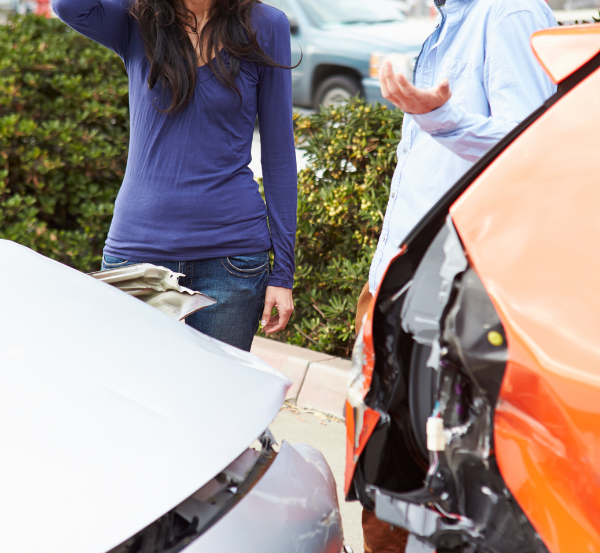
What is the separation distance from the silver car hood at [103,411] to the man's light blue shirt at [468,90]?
→ 18.8 inches

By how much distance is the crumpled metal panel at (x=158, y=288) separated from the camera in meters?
1.94

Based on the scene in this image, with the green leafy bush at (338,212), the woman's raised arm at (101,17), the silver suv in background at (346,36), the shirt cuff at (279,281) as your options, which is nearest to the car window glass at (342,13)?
the silver suv in background at (346,36)

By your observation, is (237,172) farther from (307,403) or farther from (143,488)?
(307,403)

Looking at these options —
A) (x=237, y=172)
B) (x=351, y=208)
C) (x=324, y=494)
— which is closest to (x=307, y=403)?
(x=351, y=208)

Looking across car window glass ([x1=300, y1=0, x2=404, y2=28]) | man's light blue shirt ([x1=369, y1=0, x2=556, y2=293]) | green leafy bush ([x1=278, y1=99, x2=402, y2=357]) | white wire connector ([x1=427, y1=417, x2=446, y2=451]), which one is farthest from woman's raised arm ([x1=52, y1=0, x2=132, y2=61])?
car window glass ([x1=300, y1=0, x2=404, y2=28])

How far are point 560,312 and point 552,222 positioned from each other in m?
0.15

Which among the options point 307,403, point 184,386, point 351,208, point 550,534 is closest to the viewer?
point 550,534

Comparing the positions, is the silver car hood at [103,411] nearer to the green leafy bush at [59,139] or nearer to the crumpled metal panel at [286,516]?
the crumpled metal panel at [286,516]

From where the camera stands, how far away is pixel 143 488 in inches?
47.6

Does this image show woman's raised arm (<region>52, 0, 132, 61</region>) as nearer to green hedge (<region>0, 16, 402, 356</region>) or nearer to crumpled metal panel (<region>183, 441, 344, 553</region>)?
crumpled metal panel (<region>183, 441, 344, 553</region>)

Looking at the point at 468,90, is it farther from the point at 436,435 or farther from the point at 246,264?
the point at 436,435

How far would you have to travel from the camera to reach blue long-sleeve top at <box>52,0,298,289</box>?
78.8 inches

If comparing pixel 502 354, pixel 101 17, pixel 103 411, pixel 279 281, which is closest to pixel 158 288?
pixel 279 281

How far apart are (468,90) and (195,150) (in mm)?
759
